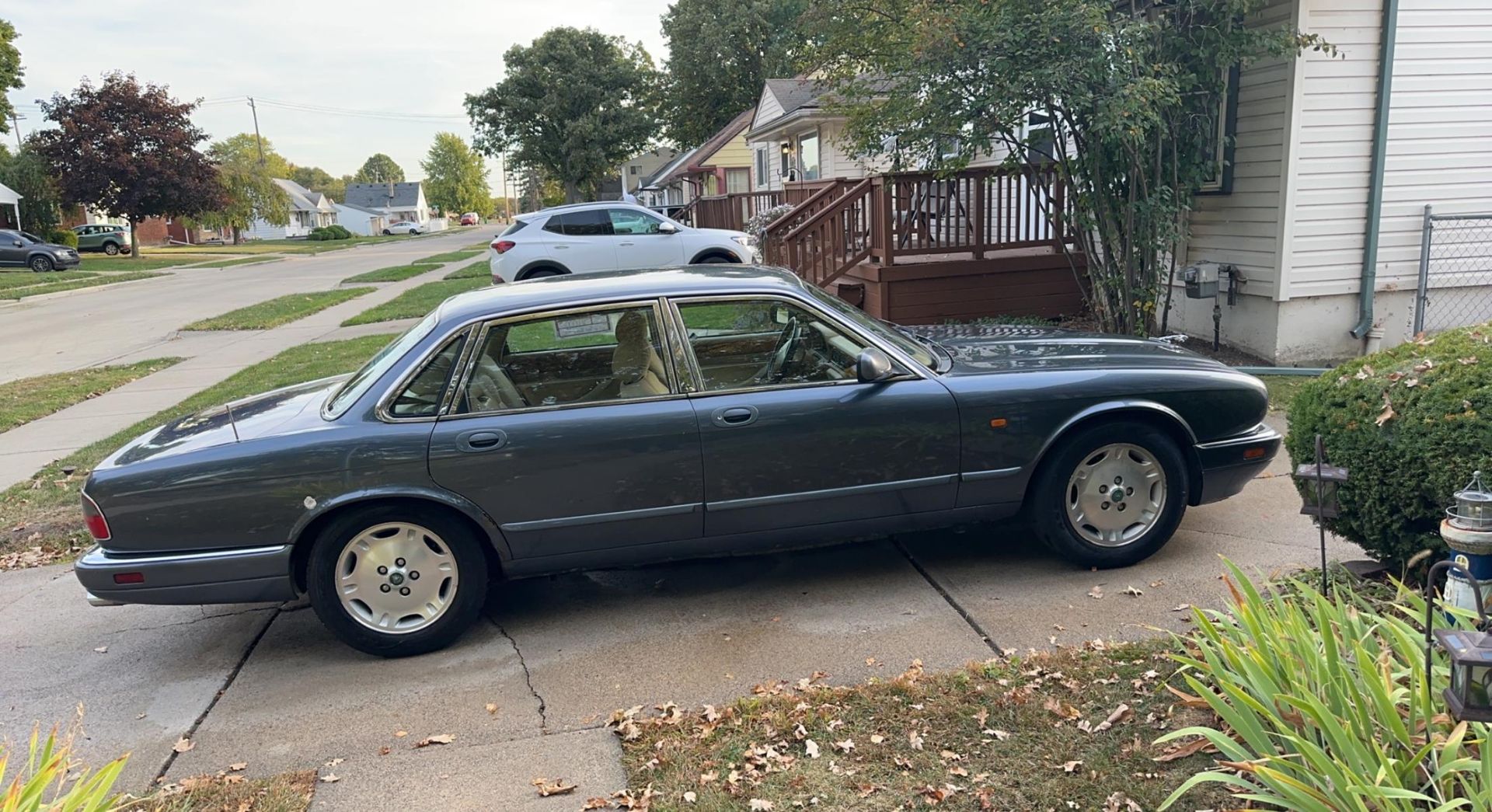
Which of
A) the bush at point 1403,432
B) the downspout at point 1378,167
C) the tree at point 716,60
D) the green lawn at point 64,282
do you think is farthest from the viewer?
the tree at point 716,60

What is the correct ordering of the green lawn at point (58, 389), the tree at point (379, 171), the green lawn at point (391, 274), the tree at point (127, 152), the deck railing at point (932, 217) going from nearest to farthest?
the green lawn at point (58, 389), the deck railing at point (932, 217), the green lawn at point (391, 274), the tree at point (127, 152), the tree at point (379, 171)

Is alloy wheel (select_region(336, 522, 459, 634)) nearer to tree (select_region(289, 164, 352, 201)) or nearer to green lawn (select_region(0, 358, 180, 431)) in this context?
green lawn (select_region(0, 358, 180, 431))

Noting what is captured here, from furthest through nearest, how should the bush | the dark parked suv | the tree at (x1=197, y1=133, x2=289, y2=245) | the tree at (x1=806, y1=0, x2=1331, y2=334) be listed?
the tree at (x1=197, y1=133, x2=289, y2=245)
the dark parked suv
the tree at (x1=806, y1=0, x2=1331, y2=334)
the bush

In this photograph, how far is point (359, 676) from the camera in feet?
13.7

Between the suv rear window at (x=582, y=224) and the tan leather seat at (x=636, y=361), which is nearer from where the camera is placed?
the tan leather seat at (x=636, y=361)

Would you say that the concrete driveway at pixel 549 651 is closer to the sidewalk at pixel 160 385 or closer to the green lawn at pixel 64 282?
the sidewalk at pixel 160 385

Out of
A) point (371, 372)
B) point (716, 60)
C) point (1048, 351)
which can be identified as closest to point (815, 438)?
point (1048, 351)

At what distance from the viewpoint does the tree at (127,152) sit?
41562 millimetres

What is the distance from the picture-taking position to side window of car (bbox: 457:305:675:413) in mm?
Answer: 4367

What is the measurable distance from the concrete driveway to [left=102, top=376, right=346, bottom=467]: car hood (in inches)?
37.1

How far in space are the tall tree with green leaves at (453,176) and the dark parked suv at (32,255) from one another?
106 meters

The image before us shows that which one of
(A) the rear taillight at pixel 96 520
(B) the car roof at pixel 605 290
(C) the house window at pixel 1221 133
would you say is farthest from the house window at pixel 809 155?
(A) the rear taillight at pixel 96 520

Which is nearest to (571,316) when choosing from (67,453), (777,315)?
(777,315)

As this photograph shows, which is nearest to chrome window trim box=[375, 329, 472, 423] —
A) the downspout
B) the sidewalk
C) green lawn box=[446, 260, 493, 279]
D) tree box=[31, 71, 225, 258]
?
the sidewalk
